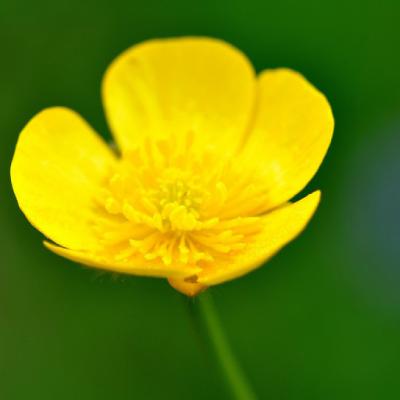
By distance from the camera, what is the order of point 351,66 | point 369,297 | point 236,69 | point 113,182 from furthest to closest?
point 351,66 < point 369,297 < point 236,69 < point 113,182

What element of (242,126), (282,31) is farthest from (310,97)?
(282,31)

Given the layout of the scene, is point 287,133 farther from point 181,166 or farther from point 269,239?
point 269,239

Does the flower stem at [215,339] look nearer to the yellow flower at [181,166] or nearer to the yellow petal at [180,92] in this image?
the yellow flower at [181,166]

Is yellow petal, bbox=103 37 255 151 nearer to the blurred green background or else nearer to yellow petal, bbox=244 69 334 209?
yellow petal, bbox=244 69 334 209

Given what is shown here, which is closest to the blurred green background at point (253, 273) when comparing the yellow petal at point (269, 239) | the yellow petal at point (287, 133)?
the yellow petal at point (287, 133)

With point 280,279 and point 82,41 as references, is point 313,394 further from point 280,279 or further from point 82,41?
point 82,41
